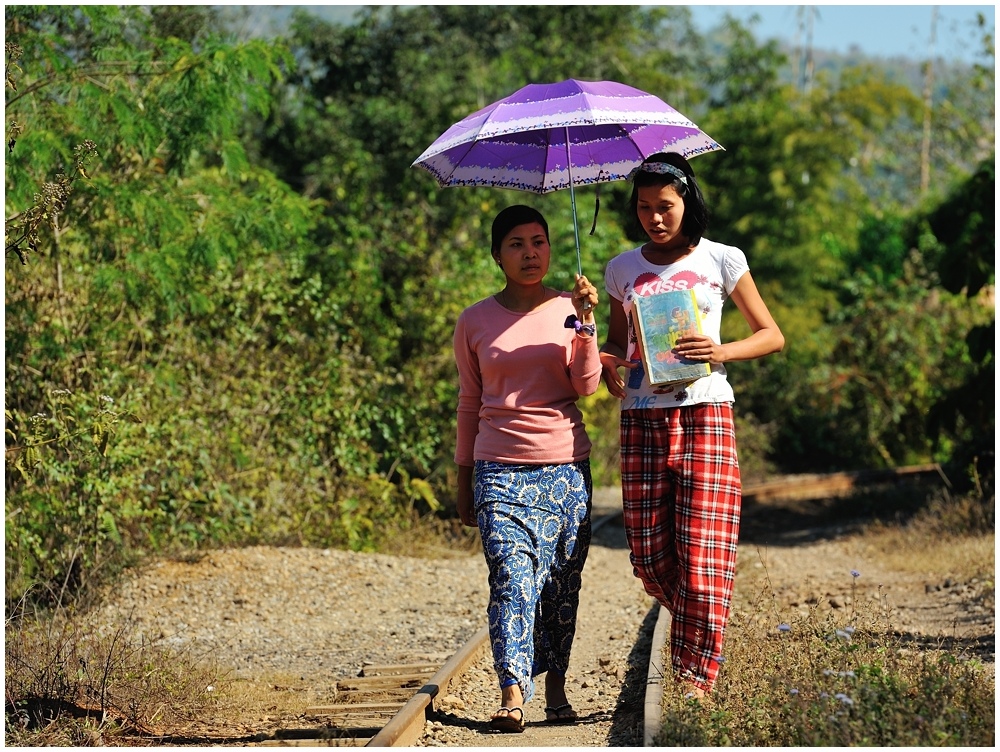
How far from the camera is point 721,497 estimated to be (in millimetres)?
5414

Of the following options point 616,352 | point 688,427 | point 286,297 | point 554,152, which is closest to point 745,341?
Answer: point 688,427

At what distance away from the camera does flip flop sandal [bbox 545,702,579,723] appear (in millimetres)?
5973

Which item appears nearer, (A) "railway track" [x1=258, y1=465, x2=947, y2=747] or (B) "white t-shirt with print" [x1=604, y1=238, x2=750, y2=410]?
(B) "white t-shirt with print" [x1=604, y1=238, x2=750, y2=410]

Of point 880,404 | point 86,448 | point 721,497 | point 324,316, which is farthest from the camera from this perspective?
point 880,404

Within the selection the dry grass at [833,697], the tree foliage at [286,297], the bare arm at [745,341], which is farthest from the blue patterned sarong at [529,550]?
the tree foliage at [286,297]

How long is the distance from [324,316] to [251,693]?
614 centimetres

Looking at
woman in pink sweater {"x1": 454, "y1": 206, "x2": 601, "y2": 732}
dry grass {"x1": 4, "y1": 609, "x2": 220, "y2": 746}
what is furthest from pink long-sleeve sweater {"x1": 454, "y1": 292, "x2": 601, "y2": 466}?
dry grass {"x1": 4, "y1": 609, "x2": 220, "y2": 746}

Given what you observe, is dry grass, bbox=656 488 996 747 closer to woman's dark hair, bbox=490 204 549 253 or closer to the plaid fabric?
the plaid fabric

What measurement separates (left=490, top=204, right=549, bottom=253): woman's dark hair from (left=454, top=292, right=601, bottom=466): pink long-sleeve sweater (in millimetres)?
307

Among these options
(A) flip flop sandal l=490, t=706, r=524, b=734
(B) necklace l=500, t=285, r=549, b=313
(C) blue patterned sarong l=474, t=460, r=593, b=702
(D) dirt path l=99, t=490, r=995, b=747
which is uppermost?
(B) necklace l=500, t=285, r=549, b=313

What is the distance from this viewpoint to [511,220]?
555cm

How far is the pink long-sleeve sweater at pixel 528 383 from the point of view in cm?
557

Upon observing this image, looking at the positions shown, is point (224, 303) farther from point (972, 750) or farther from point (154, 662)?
point (972, 750)

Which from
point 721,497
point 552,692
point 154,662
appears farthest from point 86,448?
point 721,497
